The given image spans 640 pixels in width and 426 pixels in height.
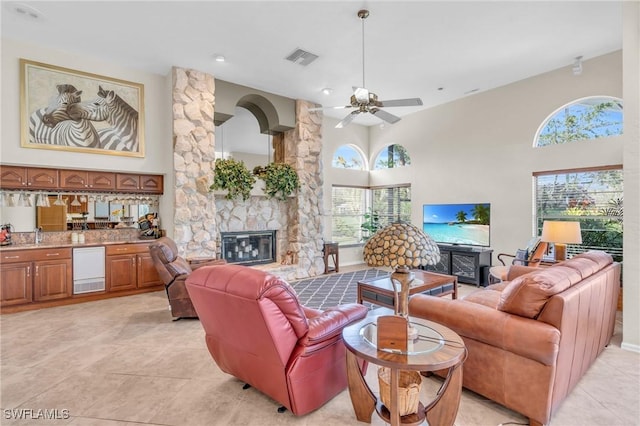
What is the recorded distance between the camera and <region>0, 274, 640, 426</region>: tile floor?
2.02 metres

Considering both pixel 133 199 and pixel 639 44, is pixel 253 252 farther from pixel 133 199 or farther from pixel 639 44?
pixel 639 44

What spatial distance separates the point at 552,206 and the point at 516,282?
3.86 m

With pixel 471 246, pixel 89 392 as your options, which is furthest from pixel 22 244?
pixel 471 246

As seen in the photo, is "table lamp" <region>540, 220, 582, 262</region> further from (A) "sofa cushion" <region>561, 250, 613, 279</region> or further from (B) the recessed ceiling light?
(B) the recessed ceiling light

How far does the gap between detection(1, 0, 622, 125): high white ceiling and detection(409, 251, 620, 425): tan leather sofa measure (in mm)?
3019

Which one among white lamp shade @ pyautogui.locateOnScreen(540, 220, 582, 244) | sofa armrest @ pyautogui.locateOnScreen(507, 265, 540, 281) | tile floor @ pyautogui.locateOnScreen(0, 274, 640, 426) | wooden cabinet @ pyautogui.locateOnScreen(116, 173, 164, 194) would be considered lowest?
tile floor @ pyautogui.locateOnScreen(0, 274, 640, 426)

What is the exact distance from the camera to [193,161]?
513cm

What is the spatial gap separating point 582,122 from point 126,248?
24.2 ft

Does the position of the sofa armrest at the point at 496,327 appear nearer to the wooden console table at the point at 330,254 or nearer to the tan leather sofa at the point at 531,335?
the tan leather sofa at the point at 531,335

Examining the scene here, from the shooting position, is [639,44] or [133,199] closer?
[639,44]

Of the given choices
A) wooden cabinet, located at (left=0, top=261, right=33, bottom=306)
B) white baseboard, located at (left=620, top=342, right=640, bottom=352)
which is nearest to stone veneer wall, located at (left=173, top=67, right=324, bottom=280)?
wooden cabinet, located at (left=0, top=261, right=33, bottom=306)

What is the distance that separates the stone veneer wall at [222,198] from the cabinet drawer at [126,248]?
636 mm

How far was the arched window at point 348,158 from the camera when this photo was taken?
7586 millimetres

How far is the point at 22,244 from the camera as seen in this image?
180 inches
